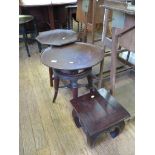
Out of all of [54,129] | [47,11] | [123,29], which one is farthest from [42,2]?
[54,129]

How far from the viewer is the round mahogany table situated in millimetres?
1594

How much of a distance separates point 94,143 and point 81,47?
924 millimetres

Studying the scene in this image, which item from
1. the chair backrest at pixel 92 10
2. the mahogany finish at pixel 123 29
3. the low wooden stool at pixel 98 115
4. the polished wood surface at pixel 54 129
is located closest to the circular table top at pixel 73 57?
the mahogany finish at pixel 123 29

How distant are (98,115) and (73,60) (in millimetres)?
515

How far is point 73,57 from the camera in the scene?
172cm

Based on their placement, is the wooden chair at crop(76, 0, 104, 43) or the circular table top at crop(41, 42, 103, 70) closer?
the circular table top at crop(41, 42, 103, 70)

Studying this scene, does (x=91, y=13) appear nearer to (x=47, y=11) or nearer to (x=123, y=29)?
(x=123, y=29)

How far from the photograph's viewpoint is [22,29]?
324 cm

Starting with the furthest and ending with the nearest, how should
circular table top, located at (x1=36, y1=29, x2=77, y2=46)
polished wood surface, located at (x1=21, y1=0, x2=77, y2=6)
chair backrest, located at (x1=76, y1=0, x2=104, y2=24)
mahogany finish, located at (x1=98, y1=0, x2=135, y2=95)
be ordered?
polished wood surface, located at (x1=21, y1=0, x2=77, y2=6) → chair backrest, located at (x1=76, y1=0, x2=104, y2=24) → circular table top, located at (x1=36, y1=29, x2=77, y2=46) → mahogany finish, located at (x1=98, y1=0, x2=135, y2=95)

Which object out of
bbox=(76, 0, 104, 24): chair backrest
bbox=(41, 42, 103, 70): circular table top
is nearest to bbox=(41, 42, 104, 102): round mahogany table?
bbox=(41, 42, 103, 70): circular table top

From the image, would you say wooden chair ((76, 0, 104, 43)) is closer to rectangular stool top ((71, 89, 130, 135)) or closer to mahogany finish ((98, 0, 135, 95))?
mahogany finish ((98, 0, 135, 95))

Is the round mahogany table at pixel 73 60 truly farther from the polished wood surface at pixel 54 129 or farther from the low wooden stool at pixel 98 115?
the polished wood surface at pixel 54 129

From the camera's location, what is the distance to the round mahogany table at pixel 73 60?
1.59 m
